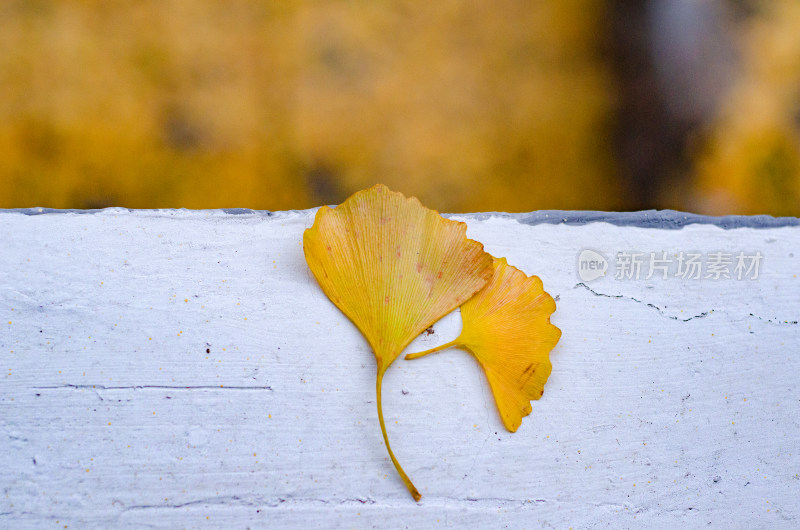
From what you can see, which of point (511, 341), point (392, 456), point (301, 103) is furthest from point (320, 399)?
point (301, 103)

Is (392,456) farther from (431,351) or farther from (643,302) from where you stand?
(643,302)

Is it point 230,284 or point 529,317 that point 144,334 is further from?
point 529,317

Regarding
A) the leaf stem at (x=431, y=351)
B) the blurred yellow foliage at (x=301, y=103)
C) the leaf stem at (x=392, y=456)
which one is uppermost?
the blurred yellow foliage at (x=301, y=103)

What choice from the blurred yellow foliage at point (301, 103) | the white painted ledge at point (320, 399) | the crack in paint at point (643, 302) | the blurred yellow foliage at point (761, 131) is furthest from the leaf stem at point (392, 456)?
the blurred yellow foliage at point (761, 131)

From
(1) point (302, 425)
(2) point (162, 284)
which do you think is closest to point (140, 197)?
(2) point (162, 284)

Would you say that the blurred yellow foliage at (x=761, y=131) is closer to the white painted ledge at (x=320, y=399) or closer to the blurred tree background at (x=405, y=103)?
the blurred tree background at (x=405, y=103)
